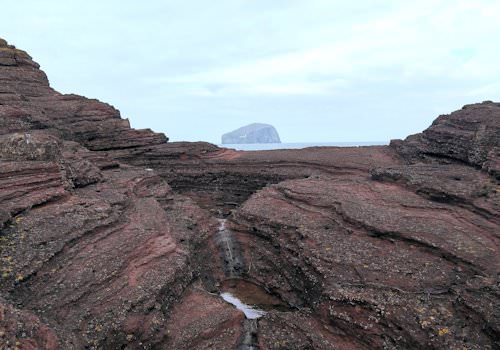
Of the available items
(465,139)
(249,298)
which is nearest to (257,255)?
(249,298)

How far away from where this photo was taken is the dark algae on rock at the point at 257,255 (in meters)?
20.5

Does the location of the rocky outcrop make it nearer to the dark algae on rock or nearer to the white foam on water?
the dark algae on rock

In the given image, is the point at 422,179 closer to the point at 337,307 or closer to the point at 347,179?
the point at 347,179

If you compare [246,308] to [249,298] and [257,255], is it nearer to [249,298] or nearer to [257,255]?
[249,298]

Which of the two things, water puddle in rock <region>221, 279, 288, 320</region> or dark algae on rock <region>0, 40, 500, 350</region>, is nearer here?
dark algae on rock <region>0, 40, 500, 350</region>

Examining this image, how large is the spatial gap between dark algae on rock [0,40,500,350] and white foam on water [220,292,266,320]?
34.0 inches

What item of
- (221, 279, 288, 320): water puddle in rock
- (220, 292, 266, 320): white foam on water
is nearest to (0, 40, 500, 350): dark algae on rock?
(221, 279, 288, 320): water puddle in rock

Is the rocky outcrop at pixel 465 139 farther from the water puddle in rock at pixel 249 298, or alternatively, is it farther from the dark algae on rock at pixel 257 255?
the water puddle in rock at pixel 249 298

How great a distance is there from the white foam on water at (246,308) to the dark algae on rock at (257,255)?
2.83 feet

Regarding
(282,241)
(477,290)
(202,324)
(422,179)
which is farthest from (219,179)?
(477,290)

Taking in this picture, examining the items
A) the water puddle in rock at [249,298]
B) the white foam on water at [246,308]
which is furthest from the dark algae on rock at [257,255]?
the white foam on water at [246,308]

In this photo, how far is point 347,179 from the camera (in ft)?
133

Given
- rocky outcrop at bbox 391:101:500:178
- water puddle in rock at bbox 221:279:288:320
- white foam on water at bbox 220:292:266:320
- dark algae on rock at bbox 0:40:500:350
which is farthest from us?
rocky outcrop at bbox 391:101:500:178

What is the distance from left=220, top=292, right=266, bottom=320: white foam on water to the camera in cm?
2675
